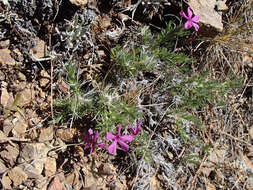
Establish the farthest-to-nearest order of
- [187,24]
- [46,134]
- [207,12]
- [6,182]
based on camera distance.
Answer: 1. [207,12]
2. [187,24]
3. [46,134]
4. [6,182]

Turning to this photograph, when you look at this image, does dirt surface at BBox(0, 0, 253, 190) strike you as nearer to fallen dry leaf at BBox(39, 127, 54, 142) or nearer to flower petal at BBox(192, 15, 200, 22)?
fallen dry leaf at BBox(39, 127, 54, 142)

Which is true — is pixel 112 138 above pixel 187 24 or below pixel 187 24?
below

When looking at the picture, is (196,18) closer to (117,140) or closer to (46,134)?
(117,140)

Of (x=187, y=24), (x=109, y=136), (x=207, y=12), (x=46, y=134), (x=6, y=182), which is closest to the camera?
(x=6, y=182)

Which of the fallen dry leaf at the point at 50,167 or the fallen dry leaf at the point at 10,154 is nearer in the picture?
the fallen dry leaf at the point at 10,154

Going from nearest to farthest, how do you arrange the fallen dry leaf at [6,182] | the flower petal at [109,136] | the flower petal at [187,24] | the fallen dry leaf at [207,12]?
the fallen dry leaf at [6,182]
the flower petal at [109,136]
the flower petal at [187,24]
the fallen dry leaf at [207,12]

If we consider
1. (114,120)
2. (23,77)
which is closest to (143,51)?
(114,120)

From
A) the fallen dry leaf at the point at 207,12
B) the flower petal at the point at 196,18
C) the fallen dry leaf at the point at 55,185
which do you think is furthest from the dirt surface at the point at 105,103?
the flower petal at the point at 196,18

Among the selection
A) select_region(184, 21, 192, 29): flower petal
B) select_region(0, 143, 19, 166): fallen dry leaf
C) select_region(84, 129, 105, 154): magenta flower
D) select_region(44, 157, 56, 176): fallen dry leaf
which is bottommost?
select_region(44, 157, 56, 176): fallen dry leaf

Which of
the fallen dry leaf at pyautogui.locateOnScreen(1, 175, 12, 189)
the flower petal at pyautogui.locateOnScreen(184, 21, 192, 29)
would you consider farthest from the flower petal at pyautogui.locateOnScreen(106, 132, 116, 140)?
the flower petal at pyautogui.locateOnScreen(184, 21, 192, 29)

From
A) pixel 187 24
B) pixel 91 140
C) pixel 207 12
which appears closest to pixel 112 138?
pixel 91 140

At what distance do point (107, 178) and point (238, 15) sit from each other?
8.74ft

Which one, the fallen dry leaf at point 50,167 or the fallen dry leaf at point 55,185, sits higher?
the fallen dry leaf at point 50,167

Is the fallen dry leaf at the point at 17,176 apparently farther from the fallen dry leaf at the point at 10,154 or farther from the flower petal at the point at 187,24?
the flower petal at the point at 187,24
